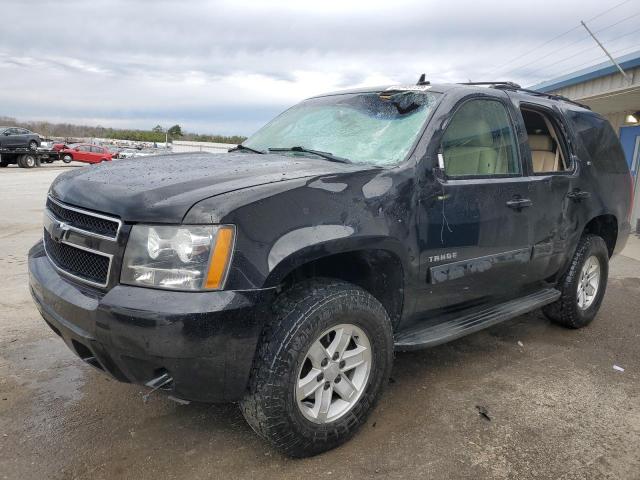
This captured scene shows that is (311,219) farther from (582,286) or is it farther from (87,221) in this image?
(582,286)

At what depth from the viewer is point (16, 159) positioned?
29328 millimetres

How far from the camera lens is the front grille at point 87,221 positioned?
92.0 inches

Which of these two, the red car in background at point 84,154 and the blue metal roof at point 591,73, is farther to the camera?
the red car in background at point 84,154

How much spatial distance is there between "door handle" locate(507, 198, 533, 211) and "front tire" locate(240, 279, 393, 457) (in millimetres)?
1332

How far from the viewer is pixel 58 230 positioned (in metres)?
2.62

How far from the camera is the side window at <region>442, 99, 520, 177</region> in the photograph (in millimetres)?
3252

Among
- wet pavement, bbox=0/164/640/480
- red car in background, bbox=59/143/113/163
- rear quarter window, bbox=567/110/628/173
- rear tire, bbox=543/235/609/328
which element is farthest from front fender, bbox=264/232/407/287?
red car in background, bbox=59/143/113/163

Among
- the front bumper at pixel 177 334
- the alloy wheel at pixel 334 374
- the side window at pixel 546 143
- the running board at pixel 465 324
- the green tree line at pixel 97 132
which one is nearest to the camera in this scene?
the front bumper at pixel 177 334

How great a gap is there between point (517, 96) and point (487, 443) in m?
2.47

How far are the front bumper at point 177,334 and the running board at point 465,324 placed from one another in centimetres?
104

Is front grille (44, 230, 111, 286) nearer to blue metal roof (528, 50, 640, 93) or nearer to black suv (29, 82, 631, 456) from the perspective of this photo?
black suv (29, 82, 631, 456)

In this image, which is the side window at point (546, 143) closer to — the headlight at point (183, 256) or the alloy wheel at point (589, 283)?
the alloy wheel at point (589, 283)

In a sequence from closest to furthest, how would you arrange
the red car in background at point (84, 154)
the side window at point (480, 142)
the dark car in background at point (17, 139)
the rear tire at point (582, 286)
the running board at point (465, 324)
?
the running board at point (465, 324) < the side window at point (480, 142) < the rear tire at point (582, 286) < the dark car in background at point (17, 139) < the red car in background at point (84, 154)

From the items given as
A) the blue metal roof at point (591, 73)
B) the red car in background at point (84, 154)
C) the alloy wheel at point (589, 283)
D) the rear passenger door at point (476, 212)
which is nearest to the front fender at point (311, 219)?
the rear passenger door at point (476, 212)
